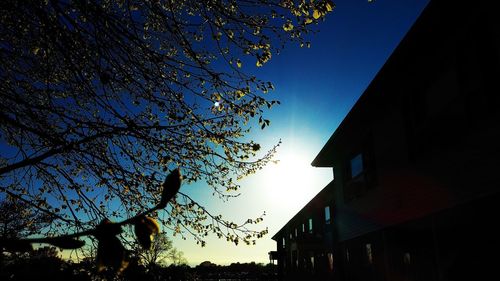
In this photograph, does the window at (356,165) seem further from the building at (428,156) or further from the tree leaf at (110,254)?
the tree leaf at (110,254)

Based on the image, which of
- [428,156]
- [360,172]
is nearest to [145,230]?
[428,156]

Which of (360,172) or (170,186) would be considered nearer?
(170,186)

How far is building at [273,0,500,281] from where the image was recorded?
574 centimetres

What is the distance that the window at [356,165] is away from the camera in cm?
1177

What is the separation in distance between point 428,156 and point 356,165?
197 inches

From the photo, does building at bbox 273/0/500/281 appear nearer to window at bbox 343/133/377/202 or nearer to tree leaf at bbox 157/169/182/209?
window at bbox 343/133/377/202

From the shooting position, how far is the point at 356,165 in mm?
12266

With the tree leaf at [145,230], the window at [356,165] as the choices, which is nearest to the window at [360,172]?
the window at [356,165]

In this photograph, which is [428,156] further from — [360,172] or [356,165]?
[356,165]

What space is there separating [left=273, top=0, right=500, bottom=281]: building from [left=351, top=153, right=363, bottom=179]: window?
0.14ft

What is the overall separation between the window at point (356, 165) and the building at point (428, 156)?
0.14 ft

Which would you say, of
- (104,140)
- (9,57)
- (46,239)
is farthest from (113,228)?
(9,57)

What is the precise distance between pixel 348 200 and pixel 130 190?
9129 millimetres

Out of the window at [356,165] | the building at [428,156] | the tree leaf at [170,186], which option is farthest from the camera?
the window at [356,165]
